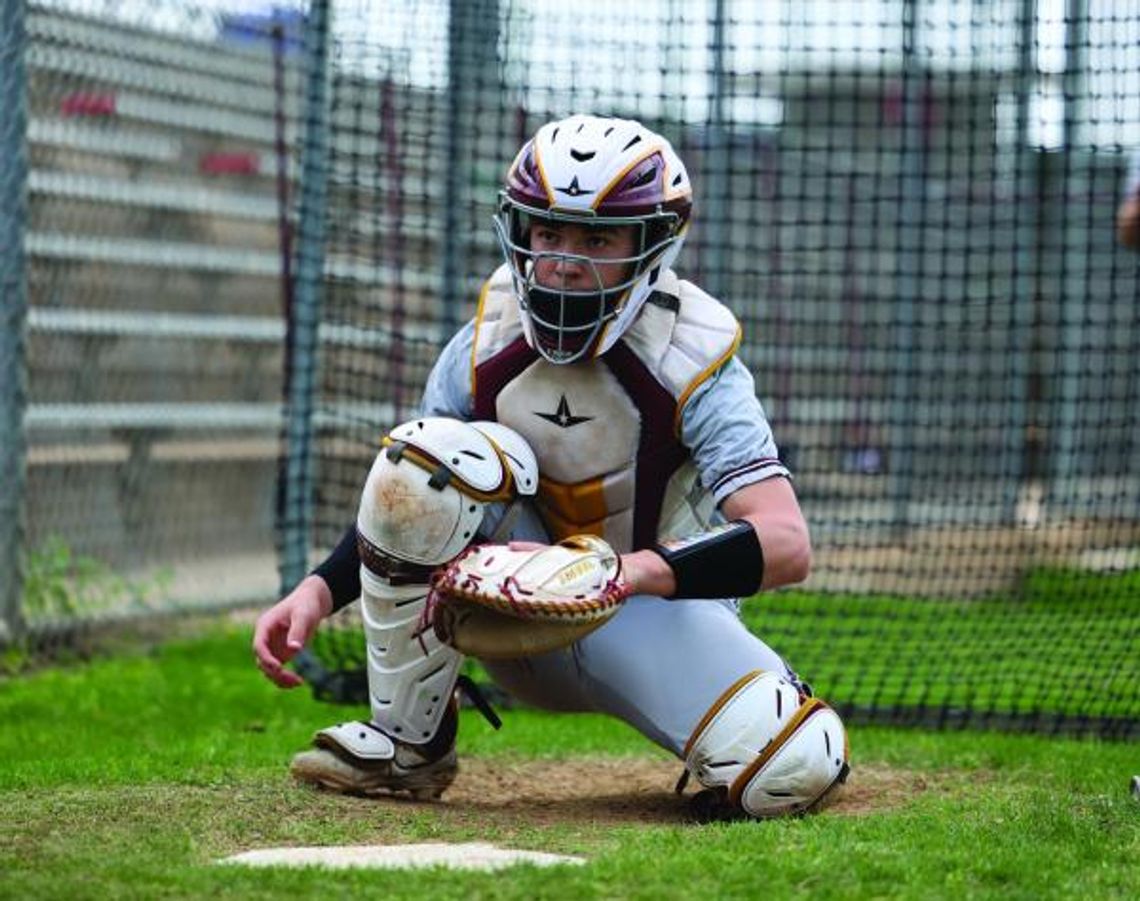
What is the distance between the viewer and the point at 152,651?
861cm

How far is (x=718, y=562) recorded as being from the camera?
448 cm

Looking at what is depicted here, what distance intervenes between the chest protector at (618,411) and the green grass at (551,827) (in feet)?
2.45

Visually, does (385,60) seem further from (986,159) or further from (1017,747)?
(986,159)

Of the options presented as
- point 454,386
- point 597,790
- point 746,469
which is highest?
point 454,386

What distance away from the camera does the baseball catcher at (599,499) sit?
4.66m

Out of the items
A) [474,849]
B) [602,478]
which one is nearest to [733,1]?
[602,478]

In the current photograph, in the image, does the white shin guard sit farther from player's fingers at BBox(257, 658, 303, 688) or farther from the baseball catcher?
player's fingers at BBox(257, 658, 303, 688)

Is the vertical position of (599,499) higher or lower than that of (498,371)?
lower

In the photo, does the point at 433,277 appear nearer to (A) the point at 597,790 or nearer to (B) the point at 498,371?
(A) the point at 597,790

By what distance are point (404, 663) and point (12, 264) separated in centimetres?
354

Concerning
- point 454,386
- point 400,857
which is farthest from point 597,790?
point 400,857

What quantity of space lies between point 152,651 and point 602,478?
417 cm

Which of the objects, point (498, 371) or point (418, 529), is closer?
point (418, 529)

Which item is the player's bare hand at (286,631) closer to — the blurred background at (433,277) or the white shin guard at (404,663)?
the white shin guard at (404,663)
